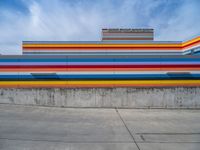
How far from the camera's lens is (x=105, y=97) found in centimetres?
929

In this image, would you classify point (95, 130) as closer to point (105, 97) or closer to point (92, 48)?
point (105, 97)

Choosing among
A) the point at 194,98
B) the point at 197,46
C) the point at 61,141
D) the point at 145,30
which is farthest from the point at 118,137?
the point at 145,30

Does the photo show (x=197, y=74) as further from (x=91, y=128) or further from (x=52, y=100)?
(x=52, y=100)

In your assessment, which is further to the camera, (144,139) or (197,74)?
(197,74)

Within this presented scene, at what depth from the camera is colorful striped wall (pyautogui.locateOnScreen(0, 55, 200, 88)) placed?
960 centimetres

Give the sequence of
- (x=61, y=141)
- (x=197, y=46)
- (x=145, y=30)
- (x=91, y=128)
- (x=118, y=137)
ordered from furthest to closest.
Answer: (x=145, y=30)
(x=197, y=46)
(x=91, y=128)
(x=118, y=137)
(x=61, y=141)

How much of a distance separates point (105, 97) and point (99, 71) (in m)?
1.56

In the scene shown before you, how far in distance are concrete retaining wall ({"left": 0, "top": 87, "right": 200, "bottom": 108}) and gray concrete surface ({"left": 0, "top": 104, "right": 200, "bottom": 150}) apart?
2.85 ft

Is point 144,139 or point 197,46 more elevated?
point 197,46

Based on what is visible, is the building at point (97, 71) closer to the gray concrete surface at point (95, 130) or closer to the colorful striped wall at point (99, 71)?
the colorful striped wall at point (99, 71)

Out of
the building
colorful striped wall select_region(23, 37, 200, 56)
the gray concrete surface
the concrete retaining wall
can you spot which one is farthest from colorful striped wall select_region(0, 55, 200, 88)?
colorful striped wall select_region(23, 37, 200, 56)

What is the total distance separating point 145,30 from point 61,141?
53.7 feet

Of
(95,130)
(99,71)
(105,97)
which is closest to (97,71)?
(99,71)

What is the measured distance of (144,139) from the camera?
497cm
